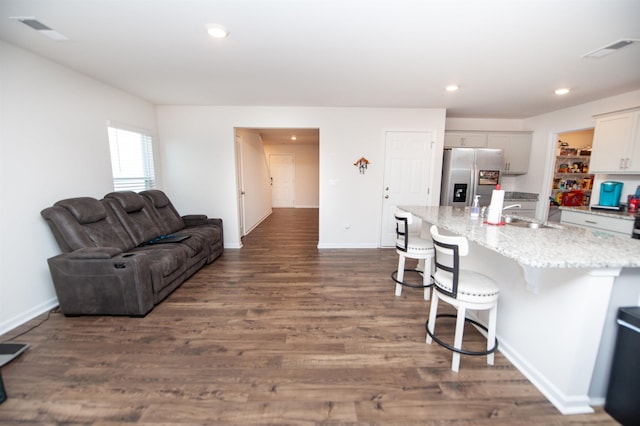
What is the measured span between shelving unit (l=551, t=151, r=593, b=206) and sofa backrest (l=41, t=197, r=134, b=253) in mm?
7121

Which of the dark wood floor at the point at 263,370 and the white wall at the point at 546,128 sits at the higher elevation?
the white wall at the point at 546,128

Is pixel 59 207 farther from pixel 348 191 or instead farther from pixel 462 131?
pixel 462 131

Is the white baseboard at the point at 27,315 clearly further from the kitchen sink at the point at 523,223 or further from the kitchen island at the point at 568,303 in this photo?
the kitchen sink at the point at 523,223

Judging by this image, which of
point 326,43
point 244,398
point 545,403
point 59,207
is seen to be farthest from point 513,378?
point 59,207

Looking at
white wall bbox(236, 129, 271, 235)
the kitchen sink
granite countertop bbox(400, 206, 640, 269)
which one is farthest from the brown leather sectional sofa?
the kitchen sink

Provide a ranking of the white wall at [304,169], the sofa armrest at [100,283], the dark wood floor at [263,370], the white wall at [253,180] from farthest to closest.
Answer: the white wall at [304,169], the white wall at [253,180], the sofa armrest at [100,283], the dark wood floor at [263,370]

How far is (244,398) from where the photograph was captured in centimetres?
158

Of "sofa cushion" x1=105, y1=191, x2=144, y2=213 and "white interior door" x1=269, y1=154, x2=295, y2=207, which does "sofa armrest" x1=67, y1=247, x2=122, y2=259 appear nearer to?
"sofa cushion" x1=105, y1=191, x2=144, y2=213

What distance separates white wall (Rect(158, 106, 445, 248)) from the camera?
4.38 metres

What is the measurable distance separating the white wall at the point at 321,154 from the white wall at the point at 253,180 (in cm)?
90

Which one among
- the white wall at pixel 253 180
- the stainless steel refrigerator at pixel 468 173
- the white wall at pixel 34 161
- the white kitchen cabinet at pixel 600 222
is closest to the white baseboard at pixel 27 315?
the white wall at pixel 34 161

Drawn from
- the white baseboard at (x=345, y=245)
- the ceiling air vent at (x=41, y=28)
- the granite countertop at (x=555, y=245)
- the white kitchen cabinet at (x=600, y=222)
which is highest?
the ceiling air vent at (x=41, y=28)

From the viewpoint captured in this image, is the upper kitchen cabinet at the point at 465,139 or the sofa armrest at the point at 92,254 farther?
the upper kitchen cabinet at the point at 465,139

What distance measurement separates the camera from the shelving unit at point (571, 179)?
4.84 meters
